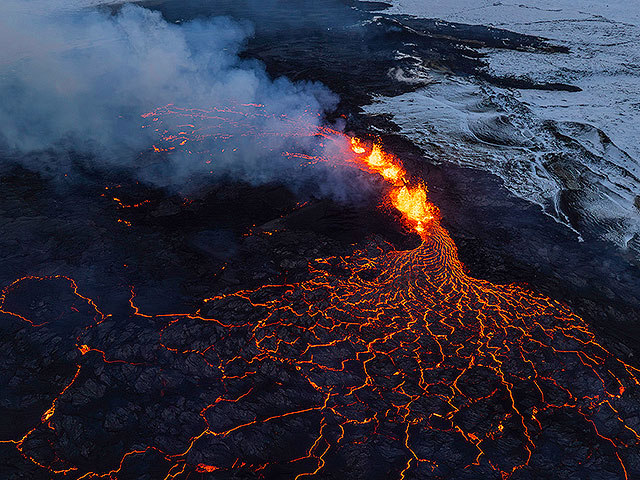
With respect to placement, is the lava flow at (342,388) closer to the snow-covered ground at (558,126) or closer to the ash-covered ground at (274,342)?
the ash-covered ground at (274,342)

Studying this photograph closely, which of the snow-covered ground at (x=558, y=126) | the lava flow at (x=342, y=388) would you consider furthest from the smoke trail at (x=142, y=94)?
the snow-covered ground at (x=558, y=126)

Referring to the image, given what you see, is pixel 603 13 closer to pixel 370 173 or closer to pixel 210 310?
pixel 370 173

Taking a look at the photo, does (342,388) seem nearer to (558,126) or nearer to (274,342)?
(274,342)

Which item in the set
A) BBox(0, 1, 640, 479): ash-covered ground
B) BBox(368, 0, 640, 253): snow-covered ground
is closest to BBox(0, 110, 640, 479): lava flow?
BBox(0, 1, 640, 479): ash-covered ground

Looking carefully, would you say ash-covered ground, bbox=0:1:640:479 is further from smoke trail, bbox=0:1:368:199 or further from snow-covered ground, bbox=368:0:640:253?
snow-covered ground, bbox=368:0:640:253

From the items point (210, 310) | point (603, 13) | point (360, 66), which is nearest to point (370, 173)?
point (210, 310)

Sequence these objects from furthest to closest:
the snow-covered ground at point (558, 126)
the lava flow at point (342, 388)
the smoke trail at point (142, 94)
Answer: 1. the smoke trail at point (142, 94)
2. the snow-covered ground at point (558, 126)
3. the lava flow at point (342, 388)

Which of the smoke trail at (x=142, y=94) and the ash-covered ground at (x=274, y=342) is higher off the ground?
the smoke trail at (x=142, y=94)

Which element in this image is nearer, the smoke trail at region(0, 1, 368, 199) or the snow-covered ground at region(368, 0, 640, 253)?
the snow-covered ground at region(368, 0, 640, 253)
